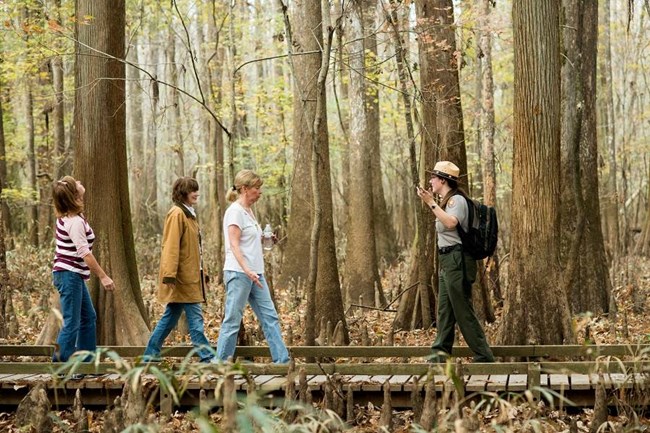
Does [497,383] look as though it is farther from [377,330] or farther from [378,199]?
[378,199]

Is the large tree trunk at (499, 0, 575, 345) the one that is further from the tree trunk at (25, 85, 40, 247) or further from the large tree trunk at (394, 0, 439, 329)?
the tree trunk at (25, 85, 40, 247)

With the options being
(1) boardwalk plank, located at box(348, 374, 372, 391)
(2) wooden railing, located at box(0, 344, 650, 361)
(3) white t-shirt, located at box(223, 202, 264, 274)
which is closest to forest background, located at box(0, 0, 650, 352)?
(2) wooden railing, located at box(0, 344, 650, 361)

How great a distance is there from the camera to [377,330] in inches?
435

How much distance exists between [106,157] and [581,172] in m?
6.64

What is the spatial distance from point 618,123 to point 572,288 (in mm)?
32346

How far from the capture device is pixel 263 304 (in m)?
7.61

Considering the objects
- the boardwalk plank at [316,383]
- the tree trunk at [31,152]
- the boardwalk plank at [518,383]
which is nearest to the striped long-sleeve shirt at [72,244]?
the boardwalk plank at [316,383]

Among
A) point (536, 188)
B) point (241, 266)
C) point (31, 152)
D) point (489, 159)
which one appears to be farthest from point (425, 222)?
point (31, 152)

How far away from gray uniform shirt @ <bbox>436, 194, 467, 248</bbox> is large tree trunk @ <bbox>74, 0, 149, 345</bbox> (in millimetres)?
3581

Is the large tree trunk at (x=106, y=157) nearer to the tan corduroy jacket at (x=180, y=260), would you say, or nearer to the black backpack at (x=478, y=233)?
the tan corduroy jacket at (x=180, y=260)

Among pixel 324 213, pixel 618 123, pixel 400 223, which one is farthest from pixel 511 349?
pixel 618 123

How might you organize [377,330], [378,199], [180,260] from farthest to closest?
[378,199] → [377,330] → [180,260]

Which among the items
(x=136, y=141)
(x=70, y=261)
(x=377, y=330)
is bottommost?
(x=377, y=330)

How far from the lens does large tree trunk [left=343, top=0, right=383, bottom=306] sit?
1401 cm
